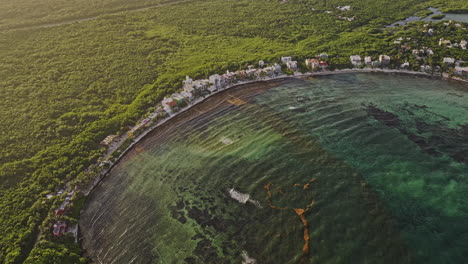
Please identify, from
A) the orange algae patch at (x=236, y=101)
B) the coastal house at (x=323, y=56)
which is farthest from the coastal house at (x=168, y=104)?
the coastal house at (x=323, y=56)

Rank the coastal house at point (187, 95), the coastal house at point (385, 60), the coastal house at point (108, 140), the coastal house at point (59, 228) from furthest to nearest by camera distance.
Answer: the coastal house at point (385, 60), the coastal house at point (187, 95), the coastal house at point (108, 140), the coastal house at point (59, 228)

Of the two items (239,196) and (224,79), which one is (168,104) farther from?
(239,196)

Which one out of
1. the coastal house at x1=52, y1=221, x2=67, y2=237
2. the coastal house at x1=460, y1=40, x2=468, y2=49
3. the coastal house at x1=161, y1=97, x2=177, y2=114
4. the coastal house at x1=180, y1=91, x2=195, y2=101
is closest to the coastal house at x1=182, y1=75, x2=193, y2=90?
the coastal house at x1=180, y1=91, x2=195, y2=101

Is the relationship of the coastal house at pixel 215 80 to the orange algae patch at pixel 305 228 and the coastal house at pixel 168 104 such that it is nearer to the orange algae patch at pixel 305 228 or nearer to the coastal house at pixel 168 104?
the coastal house at pixel 168 104

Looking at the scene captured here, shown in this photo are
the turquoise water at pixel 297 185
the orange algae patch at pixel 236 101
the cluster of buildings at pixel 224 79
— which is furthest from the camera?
the orange algae patch at pixel 236 101

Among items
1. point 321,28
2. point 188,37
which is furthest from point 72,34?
point 321,28

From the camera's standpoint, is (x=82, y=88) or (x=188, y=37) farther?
(x=188, y=37)

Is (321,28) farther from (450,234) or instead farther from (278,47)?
(450,234)
